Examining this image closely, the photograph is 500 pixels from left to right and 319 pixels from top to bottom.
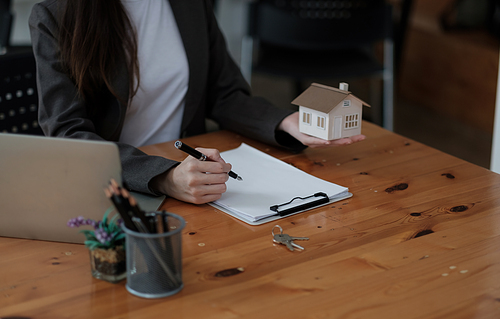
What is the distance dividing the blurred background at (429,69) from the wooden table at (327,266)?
61.3 inches

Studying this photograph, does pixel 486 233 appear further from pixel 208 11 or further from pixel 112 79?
pixel 208 11

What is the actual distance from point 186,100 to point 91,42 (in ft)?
1.05

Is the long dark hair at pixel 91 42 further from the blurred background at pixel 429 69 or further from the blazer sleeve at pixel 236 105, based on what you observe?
the blurred background at pixel 429 69

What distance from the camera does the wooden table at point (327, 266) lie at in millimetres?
648

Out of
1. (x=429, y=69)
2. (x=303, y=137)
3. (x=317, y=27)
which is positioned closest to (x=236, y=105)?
(x=303, y=137)

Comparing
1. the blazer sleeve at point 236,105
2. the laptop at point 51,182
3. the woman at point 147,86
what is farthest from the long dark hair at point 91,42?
the laptop at point 51,182

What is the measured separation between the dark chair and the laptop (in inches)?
69.0

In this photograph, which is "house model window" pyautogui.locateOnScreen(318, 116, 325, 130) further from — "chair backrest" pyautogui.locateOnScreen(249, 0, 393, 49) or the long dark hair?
"chair backrest" pyautogui.locateOnScreen(249, 0, 393, 49)

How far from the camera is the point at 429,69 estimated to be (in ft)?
11.4

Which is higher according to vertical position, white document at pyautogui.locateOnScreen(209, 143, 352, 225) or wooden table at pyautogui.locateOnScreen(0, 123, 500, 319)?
white document at pyautogui.locateOnScreen(209, 143, 352, 225)

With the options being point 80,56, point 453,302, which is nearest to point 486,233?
point 453,302

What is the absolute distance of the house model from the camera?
3.36ft

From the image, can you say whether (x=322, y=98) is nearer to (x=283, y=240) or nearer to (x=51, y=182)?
(x=283, y=240)

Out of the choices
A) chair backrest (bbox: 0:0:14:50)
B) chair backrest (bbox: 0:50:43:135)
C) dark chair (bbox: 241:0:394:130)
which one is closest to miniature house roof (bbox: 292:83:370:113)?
chair backrest (bbox: 0:50:43:135)
